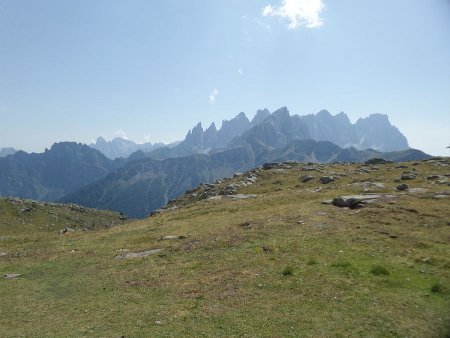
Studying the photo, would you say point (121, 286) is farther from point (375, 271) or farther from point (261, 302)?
point (375, 271)

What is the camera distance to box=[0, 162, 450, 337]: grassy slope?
21078 millimetres

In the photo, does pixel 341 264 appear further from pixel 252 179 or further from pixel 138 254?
pixel 252 179

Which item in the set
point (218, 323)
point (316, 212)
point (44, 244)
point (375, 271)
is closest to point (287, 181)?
point (316, 212)

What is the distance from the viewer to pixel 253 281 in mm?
27688

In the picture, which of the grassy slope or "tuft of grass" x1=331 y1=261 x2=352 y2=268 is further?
"tuft of grass" x1=331 y1=261 x2=352 y2=268

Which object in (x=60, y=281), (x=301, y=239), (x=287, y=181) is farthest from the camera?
(x=287, y=181)

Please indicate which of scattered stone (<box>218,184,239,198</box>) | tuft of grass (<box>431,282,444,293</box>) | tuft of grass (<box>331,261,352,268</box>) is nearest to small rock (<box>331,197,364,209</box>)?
tuft of grass (<box>331,261,352,268</box>)

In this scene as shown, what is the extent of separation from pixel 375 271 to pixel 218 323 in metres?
13.0

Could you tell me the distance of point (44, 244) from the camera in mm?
50719

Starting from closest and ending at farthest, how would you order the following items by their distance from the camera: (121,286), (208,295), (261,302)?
(261,302) → (208,295) → (121,286)

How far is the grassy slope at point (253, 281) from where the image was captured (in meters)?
21.1

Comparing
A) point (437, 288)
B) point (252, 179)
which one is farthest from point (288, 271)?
point (252, 179)

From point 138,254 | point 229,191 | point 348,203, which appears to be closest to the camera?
point 138,254

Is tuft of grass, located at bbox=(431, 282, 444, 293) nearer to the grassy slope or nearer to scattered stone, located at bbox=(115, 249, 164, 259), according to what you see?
the grassy slope
